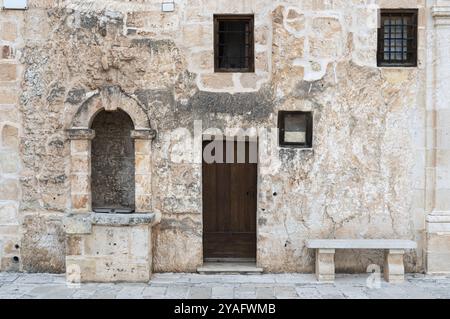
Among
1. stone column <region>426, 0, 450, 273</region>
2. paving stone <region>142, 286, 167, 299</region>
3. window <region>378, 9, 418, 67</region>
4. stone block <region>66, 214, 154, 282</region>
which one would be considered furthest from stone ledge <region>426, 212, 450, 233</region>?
stone block <region>66, 214, 154, 282</region>

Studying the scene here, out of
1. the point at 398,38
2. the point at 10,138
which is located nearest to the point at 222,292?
the point at 10,138

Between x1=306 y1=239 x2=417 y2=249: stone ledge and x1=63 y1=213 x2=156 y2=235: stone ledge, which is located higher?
x1=63 y1=213 x2=156 y2=235: stone ledge

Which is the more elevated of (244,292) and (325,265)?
(325,265)

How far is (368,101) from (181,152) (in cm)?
267

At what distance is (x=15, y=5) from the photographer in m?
6.35

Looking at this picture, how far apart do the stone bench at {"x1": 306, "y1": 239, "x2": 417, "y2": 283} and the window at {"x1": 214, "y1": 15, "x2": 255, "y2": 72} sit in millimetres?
2605

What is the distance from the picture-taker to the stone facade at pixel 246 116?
6.28 meters

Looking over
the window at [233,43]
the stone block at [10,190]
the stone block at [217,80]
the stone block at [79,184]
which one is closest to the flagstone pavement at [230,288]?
the stone block at [10,190]

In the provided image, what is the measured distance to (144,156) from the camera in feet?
20.7

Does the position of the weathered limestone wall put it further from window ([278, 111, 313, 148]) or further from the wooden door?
window ([278, 111, 313, 148])

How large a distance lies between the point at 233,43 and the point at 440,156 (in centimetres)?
327

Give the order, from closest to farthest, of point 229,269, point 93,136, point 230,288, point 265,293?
point 265,293 < point 230,288 < point 93,136 < point 229,269

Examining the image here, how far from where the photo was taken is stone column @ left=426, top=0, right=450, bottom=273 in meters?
6.27

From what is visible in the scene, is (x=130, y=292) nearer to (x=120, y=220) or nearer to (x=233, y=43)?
(x=120, y=220)
